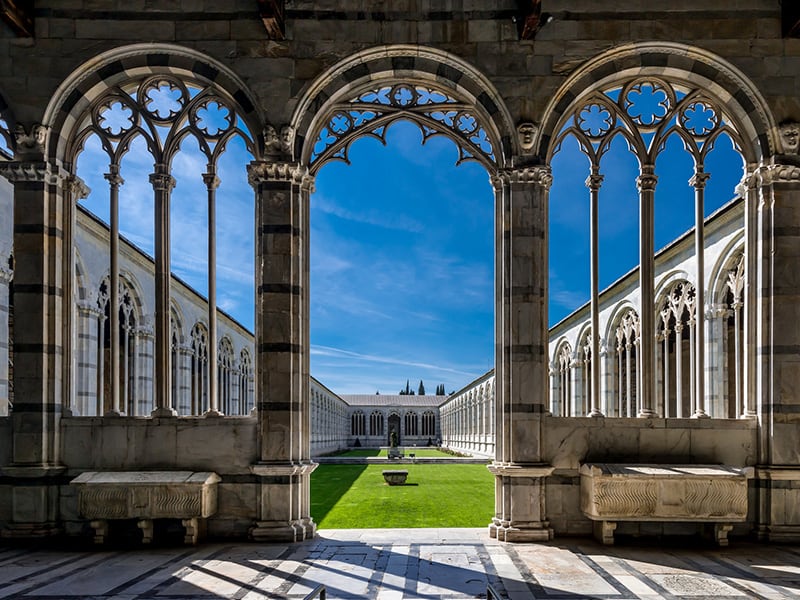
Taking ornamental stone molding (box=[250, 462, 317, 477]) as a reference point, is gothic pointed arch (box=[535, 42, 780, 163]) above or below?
above

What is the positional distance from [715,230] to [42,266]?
1542cm

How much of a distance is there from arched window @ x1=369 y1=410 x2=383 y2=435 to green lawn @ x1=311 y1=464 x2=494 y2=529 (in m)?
62.4

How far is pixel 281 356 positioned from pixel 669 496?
5.76 metres

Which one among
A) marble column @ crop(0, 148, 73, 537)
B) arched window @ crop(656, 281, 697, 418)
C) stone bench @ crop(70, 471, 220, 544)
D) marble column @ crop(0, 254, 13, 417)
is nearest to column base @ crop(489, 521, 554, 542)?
stone bench @ crop(70, 471, 220, 544)

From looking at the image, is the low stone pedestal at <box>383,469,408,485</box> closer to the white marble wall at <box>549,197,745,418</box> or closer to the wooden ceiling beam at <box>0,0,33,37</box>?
the white marble wall at <box>549,197,745,418</box>

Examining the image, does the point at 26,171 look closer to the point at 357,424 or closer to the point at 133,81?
the point at 133,81

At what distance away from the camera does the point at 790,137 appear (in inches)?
388

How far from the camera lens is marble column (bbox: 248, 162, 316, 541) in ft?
31.4

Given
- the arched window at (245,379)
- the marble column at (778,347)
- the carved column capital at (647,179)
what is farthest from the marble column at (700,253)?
the arched window at (245,379)

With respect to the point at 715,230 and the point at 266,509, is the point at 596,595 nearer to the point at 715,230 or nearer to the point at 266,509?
the point at 266,509

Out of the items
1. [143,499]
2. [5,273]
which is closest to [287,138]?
[143,499]

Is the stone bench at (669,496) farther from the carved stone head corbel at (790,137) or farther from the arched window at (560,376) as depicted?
the arched window at (560,376)

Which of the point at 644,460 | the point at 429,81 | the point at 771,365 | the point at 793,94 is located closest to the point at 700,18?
the point at 793,94

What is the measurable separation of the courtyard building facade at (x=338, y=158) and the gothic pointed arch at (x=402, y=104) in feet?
0.14
